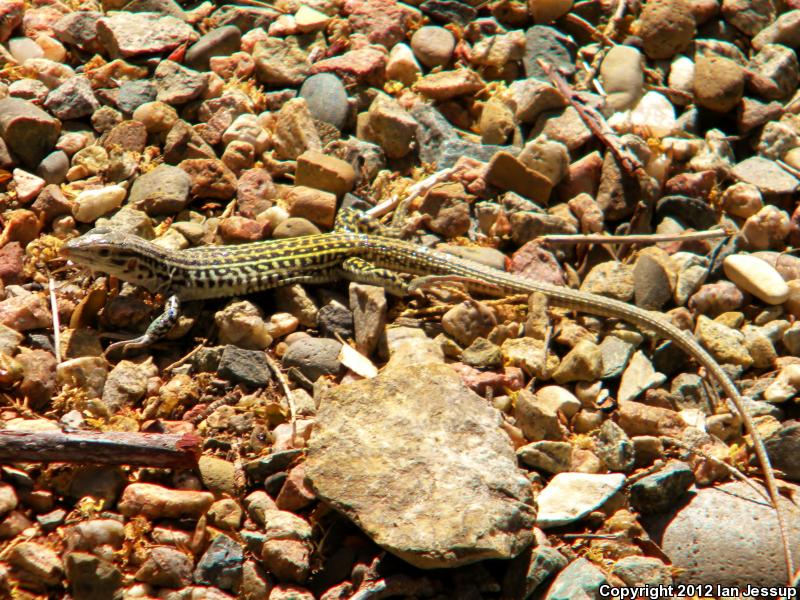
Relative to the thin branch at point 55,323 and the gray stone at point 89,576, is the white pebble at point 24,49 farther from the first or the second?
the gray stone at point 89,576

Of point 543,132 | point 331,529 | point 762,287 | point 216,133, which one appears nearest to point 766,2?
point 543,132

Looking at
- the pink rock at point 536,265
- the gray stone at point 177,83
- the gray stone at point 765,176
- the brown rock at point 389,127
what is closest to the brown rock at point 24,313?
the gray stone at point 177,83

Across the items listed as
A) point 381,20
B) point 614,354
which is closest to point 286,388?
point 614,354

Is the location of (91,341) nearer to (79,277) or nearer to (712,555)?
(79,277)

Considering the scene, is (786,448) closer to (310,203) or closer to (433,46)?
(310,203)

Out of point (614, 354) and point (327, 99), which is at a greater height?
point (327, 99)
